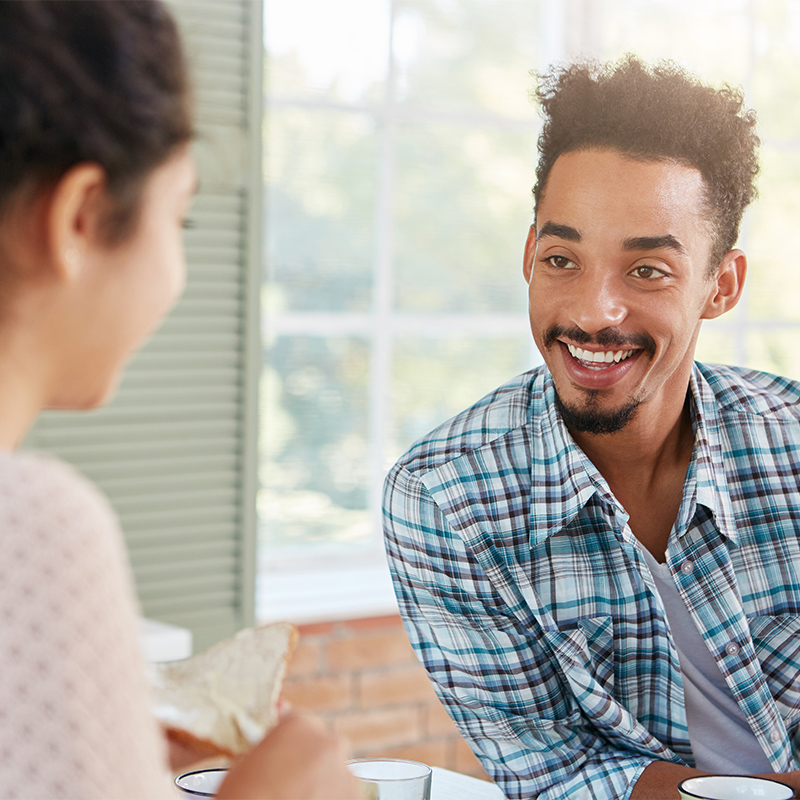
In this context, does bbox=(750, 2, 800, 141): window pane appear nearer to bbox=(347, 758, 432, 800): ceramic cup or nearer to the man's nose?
the man's nose

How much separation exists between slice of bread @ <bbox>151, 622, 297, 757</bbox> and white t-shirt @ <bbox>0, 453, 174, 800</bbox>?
174mm

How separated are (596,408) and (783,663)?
1.42 ft

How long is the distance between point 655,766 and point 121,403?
4.20 feet

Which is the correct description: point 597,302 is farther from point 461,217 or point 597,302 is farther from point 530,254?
point 461,217

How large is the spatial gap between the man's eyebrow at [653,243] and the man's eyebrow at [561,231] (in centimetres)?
6

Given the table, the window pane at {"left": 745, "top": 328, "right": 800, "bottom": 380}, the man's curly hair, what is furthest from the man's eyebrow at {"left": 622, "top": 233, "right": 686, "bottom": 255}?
the window pane at {"left": 745, "top": 328, "right": 800, "bottom": 380}

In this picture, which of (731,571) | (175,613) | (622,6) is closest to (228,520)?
(175,613)

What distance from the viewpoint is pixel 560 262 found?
4.83 feet

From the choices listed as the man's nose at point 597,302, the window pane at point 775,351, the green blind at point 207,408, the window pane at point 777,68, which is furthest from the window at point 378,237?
the man's nose at point 597,302

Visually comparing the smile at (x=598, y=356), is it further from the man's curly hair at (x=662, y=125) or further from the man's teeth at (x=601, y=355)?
the man's curly hair at (x=662, y=125)

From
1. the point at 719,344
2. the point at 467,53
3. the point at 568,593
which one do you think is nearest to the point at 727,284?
the point at 568,593

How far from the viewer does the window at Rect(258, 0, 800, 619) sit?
2.95m

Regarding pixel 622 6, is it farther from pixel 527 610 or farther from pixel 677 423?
pixel 527 610

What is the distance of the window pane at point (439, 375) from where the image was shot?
10.4 feet
